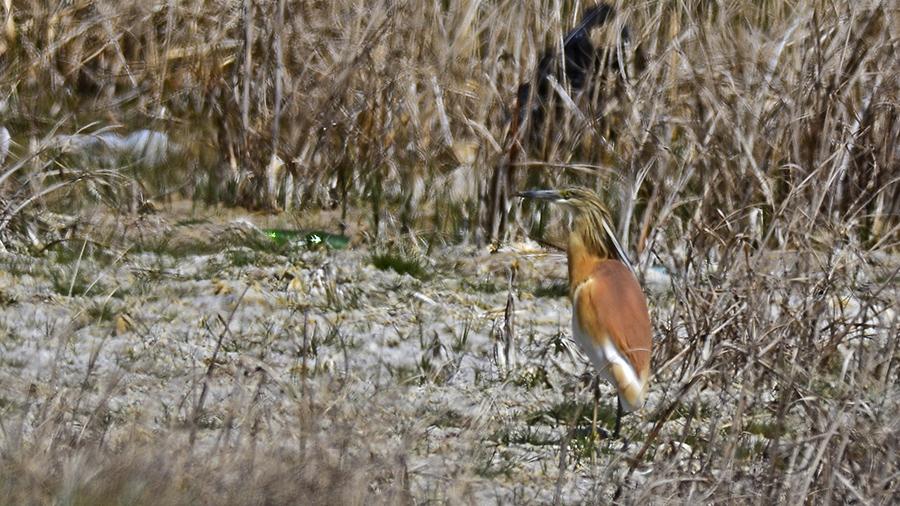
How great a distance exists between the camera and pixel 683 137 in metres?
5.57

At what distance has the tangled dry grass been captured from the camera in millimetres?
2734

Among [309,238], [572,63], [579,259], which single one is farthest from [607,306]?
[572,63]

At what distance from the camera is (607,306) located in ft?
11.3

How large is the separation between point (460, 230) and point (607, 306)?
Result: 207 cm

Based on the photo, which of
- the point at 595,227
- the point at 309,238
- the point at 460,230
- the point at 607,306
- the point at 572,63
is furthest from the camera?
the point at 572,63

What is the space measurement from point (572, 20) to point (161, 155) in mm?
2226

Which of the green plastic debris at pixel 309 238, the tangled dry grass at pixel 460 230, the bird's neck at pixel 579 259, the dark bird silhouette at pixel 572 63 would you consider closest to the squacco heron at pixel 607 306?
the bird's neck at pixel 579 259

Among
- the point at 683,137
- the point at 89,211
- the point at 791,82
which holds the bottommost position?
the point at 89,211

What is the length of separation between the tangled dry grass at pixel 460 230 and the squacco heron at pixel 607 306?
13 cm

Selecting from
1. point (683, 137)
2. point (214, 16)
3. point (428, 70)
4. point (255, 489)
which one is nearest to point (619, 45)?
point (683, 137)

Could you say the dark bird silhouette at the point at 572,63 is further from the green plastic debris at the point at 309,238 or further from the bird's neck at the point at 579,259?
the bird's neck at the point at 579,259

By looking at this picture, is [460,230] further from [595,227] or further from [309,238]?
[595,227]

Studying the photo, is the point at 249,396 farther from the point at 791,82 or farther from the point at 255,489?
the point at 791,82

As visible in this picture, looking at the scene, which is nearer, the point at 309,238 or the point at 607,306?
the point at 607,306
